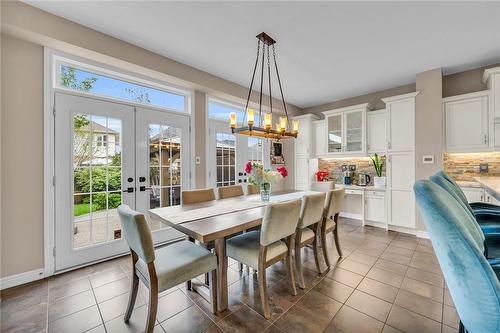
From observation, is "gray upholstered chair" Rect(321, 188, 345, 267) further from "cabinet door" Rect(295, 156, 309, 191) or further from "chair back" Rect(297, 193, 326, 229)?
"cabinet door" Rect(295, 156, 309, 191)

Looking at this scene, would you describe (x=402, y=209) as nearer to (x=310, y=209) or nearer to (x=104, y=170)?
(x=310, y=209)

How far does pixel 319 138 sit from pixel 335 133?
0.44 m

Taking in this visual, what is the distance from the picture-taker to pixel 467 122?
10.8 ft

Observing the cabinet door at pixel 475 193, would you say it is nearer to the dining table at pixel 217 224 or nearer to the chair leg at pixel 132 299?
the dining table at pixel 217 224

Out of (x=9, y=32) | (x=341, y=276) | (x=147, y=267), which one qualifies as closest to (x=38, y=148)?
(x=9, y=32)

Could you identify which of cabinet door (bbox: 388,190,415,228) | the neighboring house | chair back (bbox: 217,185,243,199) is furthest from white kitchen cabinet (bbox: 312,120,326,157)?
the neighboring house

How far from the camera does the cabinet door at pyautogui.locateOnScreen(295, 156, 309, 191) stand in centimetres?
522

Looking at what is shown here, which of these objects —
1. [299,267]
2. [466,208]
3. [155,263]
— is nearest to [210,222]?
[155,263]

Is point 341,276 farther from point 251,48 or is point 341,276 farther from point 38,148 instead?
point 38,148

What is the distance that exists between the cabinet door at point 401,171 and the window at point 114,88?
3.96 m

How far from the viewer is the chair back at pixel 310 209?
2.08m

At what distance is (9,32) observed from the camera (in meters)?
2.06

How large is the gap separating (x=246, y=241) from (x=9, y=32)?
10.4ft

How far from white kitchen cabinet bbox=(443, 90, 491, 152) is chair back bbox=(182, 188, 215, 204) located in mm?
3974
